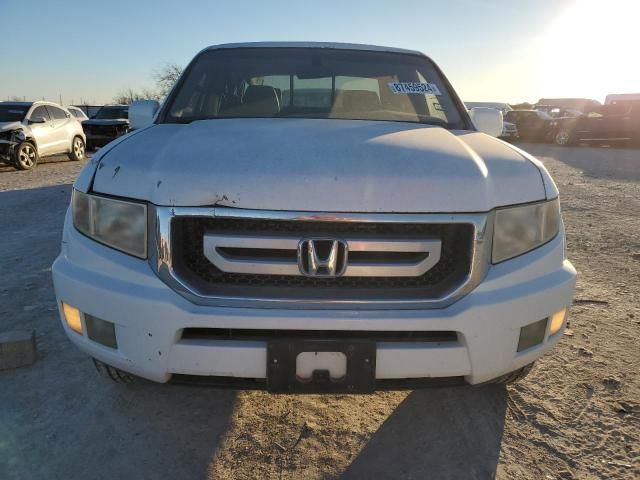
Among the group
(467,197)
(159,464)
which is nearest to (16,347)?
(159,464)

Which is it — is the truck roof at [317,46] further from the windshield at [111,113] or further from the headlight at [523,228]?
the windshield at [111,113]

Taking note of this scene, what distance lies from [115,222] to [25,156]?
38.8 feet

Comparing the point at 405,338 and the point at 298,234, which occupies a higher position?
the point at 298,234

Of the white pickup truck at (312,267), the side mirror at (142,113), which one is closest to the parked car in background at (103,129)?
the side mirror at (142,113)

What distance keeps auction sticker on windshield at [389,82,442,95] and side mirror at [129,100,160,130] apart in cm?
153

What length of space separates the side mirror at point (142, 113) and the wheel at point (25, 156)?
33.1 ft

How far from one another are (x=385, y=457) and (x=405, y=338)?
63 centimetres

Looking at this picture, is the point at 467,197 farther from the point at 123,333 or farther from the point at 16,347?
the point at 16,347

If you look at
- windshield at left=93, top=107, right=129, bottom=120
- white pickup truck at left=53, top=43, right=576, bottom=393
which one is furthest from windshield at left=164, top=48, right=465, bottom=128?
windshield at left=93, top=107, right=129, bottom=120

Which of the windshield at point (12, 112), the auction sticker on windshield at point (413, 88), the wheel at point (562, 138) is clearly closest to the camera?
the auction sticker on windshield at point (413, 88)

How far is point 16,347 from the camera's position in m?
2.69

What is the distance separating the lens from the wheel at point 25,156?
1145 cm

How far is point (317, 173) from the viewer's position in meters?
1.74

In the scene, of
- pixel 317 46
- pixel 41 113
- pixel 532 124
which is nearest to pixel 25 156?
pixel 41 113
